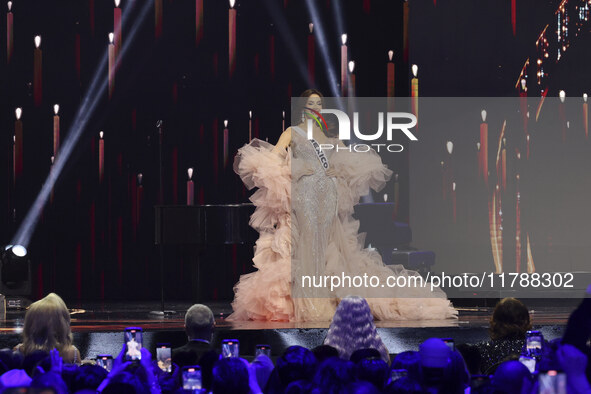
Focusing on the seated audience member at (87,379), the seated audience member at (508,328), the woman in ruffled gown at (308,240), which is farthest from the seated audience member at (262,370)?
the woman in ruffled gown at (308,240)

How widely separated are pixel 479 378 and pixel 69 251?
23.9 ft

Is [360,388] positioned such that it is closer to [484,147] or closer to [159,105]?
[484,147]

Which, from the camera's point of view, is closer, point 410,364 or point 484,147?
point 410,364

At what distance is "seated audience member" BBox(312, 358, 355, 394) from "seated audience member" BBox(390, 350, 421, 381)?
0.55ft

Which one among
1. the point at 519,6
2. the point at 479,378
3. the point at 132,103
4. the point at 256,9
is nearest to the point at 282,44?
the point at 256,9

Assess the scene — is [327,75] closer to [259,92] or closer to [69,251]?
[259,92]

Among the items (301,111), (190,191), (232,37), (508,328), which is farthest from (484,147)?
(508,328)

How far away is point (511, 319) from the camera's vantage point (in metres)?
4.31

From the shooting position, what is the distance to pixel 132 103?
931cm

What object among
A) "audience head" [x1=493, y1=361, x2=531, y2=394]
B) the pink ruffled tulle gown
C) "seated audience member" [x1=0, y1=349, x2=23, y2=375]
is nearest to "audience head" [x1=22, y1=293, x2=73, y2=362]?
"seated audience member" [x1=0, y1=349, x2=23, y2=375]

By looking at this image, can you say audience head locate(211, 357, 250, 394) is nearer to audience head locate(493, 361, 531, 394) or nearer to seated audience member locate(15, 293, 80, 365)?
audience head locate(493, 361, 531, 394)

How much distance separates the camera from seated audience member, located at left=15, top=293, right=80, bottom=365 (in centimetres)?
380

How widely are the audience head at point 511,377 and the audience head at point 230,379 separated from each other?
65 centimetres

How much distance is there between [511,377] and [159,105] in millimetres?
7395
